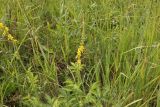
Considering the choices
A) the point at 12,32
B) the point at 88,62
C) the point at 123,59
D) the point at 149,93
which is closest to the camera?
the point at 149,93

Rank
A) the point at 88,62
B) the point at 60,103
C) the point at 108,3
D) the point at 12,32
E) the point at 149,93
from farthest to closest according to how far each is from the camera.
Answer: the point at 108,3
the point at 12,32
the point at 88,62
the point at 149,93
the point at 60,103

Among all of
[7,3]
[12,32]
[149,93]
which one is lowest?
[149,93]

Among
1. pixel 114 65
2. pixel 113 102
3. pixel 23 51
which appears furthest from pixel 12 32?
pixel 113 102

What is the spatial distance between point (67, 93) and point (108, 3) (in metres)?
0.85

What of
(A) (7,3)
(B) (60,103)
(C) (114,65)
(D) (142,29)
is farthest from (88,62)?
(A) (7,3)

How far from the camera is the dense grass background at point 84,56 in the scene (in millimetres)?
1456

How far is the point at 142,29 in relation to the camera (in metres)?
1.76

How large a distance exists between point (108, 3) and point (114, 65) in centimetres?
56

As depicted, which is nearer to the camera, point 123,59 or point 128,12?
point 123,59

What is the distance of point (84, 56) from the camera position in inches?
69.5

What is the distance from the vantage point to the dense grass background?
1.46 metres

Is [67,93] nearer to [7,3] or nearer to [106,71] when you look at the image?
[106,71]

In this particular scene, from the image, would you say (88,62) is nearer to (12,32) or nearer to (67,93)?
(67,93)

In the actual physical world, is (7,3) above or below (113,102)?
above
